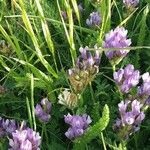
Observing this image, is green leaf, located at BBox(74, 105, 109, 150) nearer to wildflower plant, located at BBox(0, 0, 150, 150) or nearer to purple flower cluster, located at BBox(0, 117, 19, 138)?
wildflower plant, located at BBox(0, 0, 150, 150)

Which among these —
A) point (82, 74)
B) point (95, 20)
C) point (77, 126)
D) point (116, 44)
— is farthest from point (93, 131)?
point (95, 20)

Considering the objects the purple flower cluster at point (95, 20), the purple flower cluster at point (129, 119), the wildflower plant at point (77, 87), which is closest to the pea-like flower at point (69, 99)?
the wildflower plant at point (77, 87)

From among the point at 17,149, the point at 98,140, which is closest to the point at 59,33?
the point at 98,140

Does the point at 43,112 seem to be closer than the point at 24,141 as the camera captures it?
No

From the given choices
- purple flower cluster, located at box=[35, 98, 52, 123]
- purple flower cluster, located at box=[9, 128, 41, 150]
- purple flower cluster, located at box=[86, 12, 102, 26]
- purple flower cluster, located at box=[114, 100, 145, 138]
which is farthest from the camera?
purple flower cluster, located at box=[86, 12, 102, 26]

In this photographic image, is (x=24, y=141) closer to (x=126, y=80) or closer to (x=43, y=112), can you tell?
(x=43, y=112)

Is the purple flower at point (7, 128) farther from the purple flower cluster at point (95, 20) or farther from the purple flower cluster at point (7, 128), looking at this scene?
the purple flower cluster at point (95, 20)

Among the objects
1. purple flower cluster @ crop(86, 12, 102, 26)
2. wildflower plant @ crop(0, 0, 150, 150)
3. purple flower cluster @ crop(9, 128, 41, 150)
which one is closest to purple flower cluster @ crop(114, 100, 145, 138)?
wildflower plant @ crop(0, 0, 150, 150)
